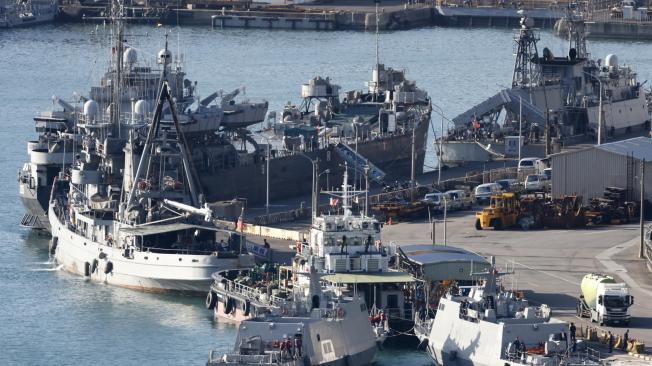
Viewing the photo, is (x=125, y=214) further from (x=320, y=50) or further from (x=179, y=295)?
(x=320, y=50)

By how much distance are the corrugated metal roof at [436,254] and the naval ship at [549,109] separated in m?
33.4

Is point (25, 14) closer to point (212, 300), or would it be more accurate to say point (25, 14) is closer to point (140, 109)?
A: point (140, 109)

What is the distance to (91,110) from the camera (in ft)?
315

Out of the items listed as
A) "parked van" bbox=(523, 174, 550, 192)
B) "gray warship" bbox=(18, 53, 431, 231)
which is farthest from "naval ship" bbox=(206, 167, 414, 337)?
"parked van" bbox=(523, 174, 550, 192)

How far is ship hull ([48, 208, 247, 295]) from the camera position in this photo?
3167 inches

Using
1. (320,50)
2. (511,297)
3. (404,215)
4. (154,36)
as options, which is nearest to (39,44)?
(154,36)

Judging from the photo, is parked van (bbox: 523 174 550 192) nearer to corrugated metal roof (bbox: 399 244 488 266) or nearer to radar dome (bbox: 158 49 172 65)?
radar dome (bbox: 158 49 172 65)

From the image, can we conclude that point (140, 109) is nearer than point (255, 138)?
Yes

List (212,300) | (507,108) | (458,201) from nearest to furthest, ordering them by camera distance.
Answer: (212,300) → (458,201) → (507,108)

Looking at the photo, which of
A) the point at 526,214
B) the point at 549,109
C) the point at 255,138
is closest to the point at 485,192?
the point at 526,214

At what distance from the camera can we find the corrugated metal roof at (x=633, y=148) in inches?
3674

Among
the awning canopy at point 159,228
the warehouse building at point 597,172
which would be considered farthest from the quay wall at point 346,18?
the awning canopy at point 159,228

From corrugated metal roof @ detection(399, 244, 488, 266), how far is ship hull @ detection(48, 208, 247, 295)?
268 inches

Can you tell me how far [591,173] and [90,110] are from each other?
21.4 metres
